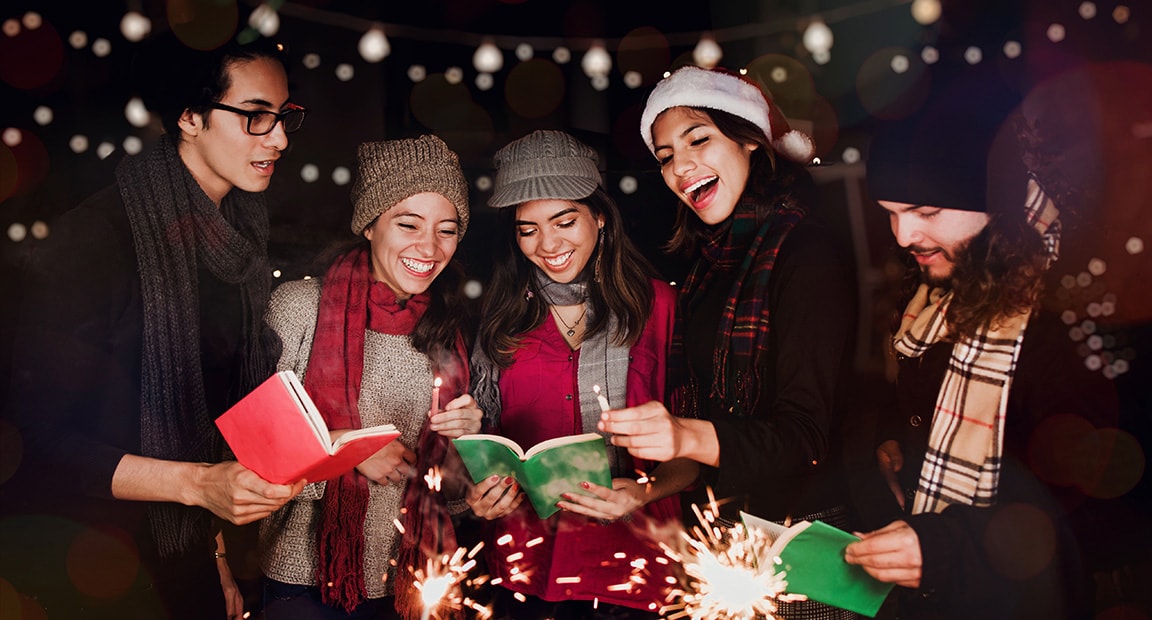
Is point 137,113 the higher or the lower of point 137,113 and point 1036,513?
the higher

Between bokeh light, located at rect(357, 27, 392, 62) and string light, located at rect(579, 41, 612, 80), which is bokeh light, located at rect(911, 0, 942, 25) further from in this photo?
bokeh light, located at rect(357, 27, 392, 62)

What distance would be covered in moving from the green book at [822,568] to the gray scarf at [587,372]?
0.55 m

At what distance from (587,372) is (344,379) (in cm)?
71

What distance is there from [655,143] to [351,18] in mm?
1062

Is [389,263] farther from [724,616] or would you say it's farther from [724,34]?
[724,616]

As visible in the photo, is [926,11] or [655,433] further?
[926,11]

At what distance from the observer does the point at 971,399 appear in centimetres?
204

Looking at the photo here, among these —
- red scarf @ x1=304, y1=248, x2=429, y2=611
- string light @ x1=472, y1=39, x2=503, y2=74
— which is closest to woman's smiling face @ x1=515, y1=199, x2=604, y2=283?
red scarf @ x1=304, y1=248, x2=429, y2=611

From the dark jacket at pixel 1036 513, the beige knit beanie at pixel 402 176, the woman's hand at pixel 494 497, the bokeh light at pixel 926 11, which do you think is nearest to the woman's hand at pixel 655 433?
the woman's hand at pixel 494 497

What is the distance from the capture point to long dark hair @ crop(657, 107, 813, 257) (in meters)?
2.23

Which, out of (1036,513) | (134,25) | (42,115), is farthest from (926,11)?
(42,115)

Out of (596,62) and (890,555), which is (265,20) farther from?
(890,555)

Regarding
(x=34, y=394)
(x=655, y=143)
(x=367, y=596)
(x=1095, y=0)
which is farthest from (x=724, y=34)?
(x=34, y=394)

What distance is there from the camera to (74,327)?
2.09 metres
